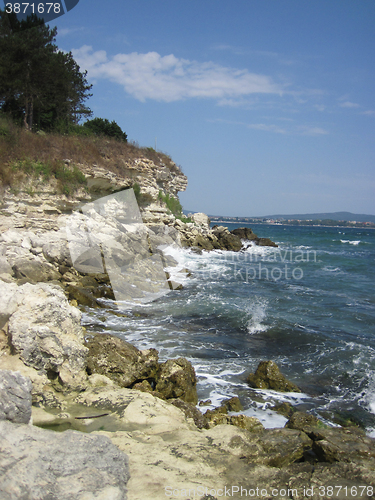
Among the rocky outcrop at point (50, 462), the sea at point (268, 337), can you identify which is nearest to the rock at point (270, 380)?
the sea at point (268, 337)

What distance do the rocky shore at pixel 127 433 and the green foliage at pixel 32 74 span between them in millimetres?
18448

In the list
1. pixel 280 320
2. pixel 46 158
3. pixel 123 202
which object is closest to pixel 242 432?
pixel 280 320

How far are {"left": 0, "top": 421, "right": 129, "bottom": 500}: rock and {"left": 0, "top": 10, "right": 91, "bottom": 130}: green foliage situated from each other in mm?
20491

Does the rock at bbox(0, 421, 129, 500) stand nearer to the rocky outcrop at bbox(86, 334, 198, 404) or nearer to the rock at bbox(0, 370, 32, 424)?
the rock at bbox(0, 370, 32, 424)

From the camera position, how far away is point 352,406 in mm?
5906

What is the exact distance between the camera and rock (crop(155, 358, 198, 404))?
18.0 feet

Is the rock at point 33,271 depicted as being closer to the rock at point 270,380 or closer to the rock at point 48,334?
the rock at point 48,334

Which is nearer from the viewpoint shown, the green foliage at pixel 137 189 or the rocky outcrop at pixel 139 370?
the rocky outcrop at pixel 139 370

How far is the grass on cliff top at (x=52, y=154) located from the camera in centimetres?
1533

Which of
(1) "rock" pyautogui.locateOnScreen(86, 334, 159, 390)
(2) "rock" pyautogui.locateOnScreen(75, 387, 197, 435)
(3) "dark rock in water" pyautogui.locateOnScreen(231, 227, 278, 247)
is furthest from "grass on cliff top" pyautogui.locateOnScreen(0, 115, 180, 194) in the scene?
(3) "dark rock in water" pyautogui.locateOnScreen(231, 227, 278, 247)

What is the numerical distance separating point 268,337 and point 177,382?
13.8 feet

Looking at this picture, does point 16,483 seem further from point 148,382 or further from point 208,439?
point 148,382

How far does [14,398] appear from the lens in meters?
3.14

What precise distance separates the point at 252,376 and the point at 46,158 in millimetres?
15011
